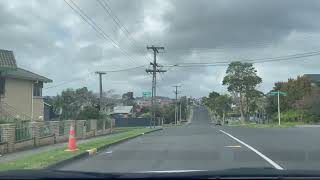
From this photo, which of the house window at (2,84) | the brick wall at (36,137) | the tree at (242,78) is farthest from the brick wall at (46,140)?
the tree at (242,78)

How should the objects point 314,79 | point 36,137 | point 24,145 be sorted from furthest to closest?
point 314,79, point 36,137, point 24,145

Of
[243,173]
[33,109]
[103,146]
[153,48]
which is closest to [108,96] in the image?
[153,48]

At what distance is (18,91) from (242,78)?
8905cm

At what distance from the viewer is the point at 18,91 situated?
4844 centimetres

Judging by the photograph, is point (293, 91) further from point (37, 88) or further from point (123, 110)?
point (37, 88)

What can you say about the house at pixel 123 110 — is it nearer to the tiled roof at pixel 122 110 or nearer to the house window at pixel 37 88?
the tiled roof at pixel 122 110

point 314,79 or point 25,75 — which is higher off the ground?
point 314,79

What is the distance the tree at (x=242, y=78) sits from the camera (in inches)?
5231

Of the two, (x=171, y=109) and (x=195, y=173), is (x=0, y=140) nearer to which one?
(x=195, y=173)

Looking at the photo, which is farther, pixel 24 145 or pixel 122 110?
pixel 122 110

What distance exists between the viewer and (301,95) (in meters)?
122

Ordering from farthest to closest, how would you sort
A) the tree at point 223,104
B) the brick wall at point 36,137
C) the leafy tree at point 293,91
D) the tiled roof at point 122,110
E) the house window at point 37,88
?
1. the tree at point 223,104
2. the tiled roof at point 122,110
3. the leafy tree at point 293,91
4. the house window at point 37,88
5. the brick wall at point 36,137

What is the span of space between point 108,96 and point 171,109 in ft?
70.4

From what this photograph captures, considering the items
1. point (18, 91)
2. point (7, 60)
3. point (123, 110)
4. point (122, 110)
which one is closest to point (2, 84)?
point (18, 91)
